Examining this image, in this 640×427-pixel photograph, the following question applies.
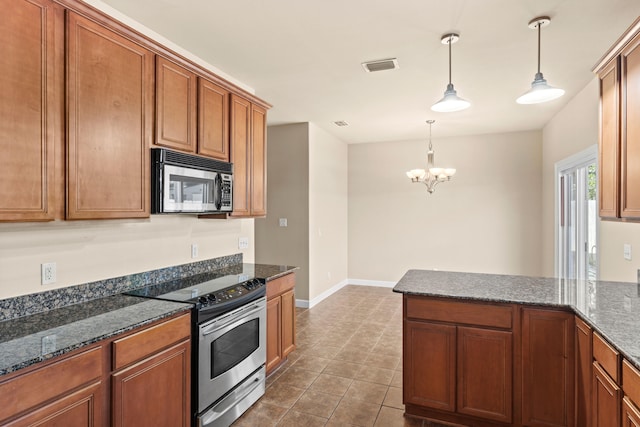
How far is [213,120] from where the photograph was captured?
2918mm

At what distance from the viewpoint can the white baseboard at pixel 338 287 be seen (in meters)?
5.43

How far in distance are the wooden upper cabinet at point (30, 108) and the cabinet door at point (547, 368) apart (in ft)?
9.06

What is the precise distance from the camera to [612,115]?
232 centimetres

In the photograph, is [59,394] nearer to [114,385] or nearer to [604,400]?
[114,385]

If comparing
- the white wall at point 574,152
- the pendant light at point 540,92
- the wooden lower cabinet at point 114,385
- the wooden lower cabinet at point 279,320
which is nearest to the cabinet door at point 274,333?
the wooden lower cabinet at point 279,320

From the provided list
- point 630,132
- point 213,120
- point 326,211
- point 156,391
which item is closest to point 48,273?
point 156,391

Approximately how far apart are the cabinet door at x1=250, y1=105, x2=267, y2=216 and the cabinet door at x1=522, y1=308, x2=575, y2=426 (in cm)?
236

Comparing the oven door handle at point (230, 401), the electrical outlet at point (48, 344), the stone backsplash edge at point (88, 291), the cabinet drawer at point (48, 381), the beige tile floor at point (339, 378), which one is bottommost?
the beige tile floor at point (339, 378)

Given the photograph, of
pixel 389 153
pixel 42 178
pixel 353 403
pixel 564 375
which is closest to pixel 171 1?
pixel 42 178

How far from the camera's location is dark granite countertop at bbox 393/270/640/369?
1.72 m

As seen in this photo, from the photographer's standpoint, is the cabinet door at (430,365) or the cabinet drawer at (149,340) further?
the cabinet door at (430,365)

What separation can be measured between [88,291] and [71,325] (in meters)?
0.54

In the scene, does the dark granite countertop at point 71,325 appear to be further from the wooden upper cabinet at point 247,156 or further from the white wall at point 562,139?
the white wall at point 562,139

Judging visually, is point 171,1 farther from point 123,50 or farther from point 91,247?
point 91,247
